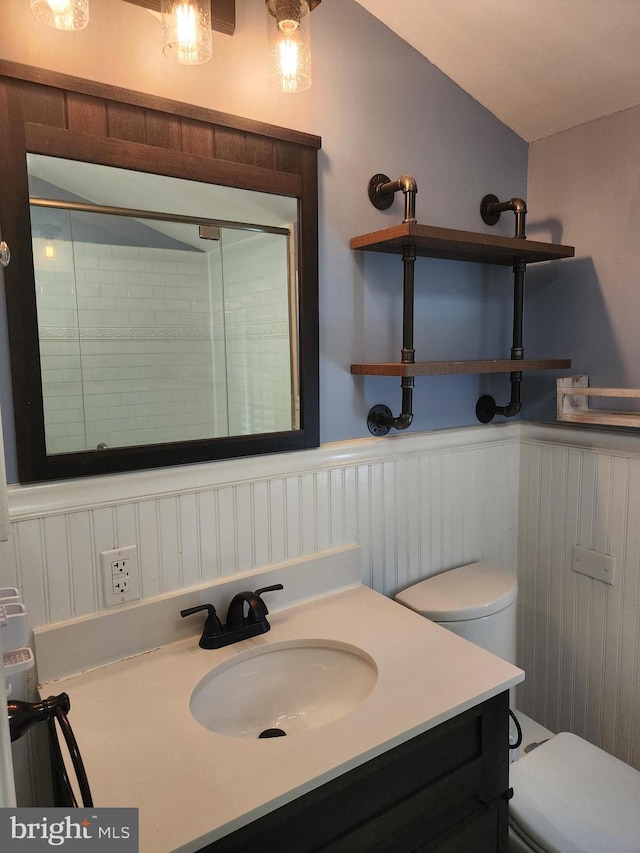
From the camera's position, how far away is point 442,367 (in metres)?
1.35

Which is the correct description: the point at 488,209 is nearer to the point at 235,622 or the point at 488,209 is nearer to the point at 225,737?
the point at 235,622

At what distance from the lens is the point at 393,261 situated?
148cm

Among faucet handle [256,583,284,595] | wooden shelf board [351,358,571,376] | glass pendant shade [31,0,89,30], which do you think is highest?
glass pendant shade [31,0,89,30]

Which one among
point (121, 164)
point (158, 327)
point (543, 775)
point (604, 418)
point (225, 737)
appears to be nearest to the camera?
point (225, 737)

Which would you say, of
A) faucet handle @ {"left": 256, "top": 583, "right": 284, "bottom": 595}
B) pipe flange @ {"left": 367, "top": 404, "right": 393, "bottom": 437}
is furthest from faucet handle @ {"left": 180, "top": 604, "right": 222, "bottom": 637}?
pipe flange @ {"left": 367, "top": 404, "right": 393, "bottom": 437}

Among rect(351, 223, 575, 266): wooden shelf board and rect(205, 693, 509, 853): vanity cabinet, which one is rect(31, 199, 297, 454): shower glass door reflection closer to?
rect(351, 223, 575, 266): wooden shelf board

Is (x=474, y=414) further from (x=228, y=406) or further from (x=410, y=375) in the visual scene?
(x=228, y=406)

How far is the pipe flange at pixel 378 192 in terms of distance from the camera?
1417 mm

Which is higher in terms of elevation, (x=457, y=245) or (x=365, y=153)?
(x=365, y=153)

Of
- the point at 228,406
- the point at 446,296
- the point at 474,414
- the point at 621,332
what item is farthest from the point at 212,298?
the point at 621,332

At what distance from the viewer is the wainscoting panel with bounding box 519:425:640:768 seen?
5.05 feet

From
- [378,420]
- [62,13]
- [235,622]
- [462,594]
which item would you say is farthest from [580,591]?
[62,13]

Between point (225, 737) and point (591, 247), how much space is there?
1.52 meters

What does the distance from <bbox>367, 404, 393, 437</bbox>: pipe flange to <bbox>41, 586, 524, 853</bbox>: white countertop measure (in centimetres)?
48
